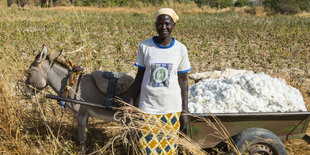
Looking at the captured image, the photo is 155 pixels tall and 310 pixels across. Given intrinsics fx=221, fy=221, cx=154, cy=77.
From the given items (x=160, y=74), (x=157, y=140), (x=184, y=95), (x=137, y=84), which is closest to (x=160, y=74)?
(x=160, y=74)

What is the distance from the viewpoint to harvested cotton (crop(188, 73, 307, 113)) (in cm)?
271

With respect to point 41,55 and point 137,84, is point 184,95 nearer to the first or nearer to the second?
point 137,84

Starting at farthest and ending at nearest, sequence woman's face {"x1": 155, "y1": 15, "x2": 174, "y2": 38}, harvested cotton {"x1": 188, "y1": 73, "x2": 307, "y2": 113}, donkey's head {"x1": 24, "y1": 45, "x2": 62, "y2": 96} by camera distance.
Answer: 1. donkey's head {"x1": 24, "y1": 45, "x2": 62, "y2": 96}
2. harvested cotton {"x1": 188, "y1": 73, "x2": 307, "y2": 113}
3. woman's face {"x1": 155, "y1": 15, "x2": 174, "y2": 38}

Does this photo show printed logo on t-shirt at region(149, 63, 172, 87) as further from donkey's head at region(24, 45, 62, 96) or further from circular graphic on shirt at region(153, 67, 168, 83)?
donkey's head at region(24, 45, 62, 96)

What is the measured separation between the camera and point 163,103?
2.10 meters

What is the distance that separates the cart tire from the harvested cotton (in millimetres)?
305

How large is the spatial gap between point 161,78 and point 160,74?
40 mm

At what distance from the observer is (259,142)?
2.52m

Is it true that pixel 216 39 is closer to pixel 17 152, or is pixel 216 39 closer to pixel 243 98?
pixel 243 98

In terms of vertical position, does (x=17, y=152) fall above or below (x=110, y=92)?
below

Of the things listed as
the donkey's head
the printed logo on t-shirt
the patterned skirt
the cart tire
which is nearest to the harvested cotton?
the cart tire

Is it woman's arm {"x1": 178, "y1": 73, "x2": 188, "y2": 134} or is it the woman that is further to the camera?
woman's arm {"x1": 178, "y1": 73, "x2": 188, "y2": 134}

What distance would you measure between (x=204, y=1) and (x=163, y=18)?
133ft

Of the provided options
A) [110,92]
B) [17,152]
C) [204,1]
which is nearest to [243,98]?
[110,92]
